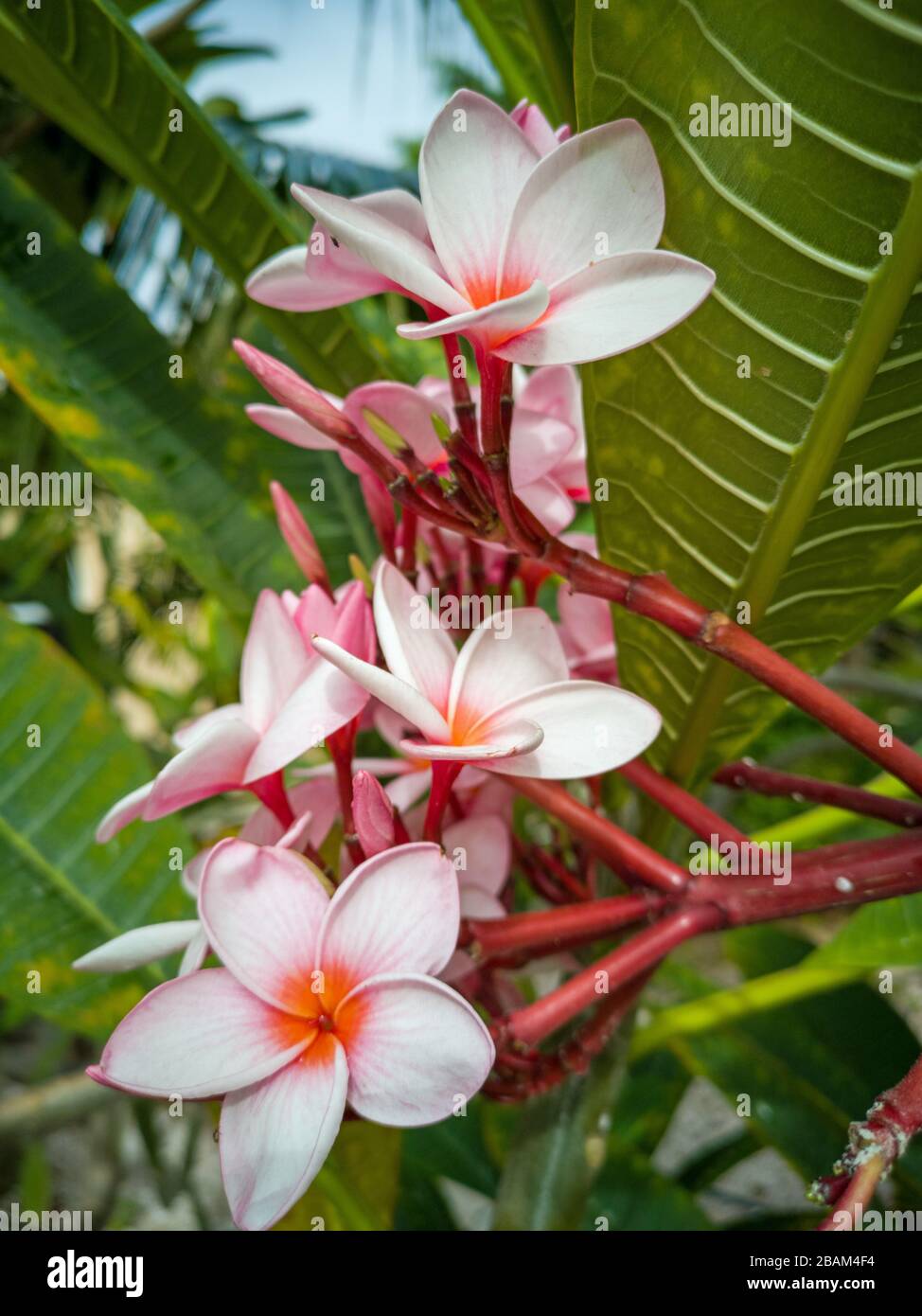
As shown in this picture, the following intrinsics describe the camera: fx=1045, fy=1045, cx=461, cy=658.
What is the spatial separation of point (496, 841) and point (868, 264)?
223 millimetres

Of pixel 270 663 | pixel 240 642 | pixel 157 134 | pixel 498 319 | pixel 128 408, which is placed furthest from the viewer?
pixel 240 642

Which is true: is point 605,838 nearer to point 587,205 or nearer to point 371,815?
point 371,815

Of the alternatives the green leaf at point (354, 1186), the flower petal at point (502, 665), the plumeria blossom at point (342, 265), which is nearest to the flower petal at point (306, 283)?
the plumeria blossom at point (342, 265)

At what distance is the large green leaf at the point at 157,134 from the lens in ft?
1.37

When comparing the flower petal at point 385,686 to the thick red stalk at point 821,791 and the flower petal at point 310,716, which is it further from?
the thick red stalk at point 821,791

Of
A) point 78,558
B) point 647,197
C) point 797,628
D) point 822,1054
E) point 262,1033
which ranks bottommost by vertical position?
point 822,1054

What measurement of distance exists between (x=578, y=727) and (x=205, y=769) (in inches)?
4.5

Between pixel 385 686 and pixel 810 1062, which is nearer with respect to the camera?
pixel 385 686

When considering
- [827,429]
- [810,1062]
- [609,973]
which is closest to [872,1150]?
[609,973]

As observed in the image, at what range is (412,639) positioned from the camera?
0.31 m

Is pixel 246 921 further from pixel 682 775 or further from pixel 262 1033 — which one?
pixel 682 775

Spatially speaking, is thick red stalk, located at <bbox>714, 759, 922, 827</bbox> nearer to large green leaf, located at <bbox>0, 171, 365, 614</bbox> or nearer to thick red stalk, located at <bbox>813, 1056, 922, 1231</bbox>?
thick red stalk, located at <bbox>813, 1056, 922, 1231</bbox>
